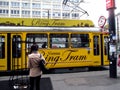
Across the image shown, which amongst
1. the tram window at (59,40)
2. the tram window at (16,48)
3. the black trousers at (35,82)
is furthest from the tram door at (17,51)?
the black trousers at (35,82)

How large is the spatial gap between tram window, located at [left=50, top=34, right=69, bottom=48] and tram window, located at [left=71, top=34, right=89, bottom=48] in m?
0.41

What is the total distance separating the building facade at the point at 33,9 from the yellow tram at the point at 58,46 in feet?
251

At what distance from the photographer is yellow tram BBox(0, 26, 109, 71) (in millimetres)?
16172

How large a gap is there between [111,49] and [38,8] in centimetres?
8427

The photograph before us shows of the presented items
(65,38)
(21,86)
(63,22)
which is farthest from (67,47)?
(21,86)

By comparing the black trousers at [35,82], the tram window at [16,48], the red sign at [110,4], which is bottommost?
the black trousers at [35,82]

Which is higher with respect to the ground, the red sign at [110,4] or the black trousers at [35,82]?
the red sign at [110,4]

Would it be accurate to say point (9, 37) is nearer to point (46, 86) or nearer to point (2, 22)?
point (2, 22)

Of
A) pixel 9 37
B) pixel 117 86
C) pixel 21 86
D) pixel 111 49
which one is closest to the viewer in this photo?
pixel 21 86

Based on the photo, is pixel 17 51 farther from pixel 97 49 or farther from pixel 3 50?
pixel 97 49

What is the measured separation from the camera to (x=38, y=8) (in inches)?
3831

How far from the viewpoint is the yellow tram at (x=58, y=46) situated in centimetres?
1617

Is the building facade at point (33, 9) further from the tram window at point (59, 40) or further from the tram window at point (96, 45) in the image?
the tram window at point (59, 40)

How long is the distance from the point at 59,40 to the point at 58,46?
1.10 feet
